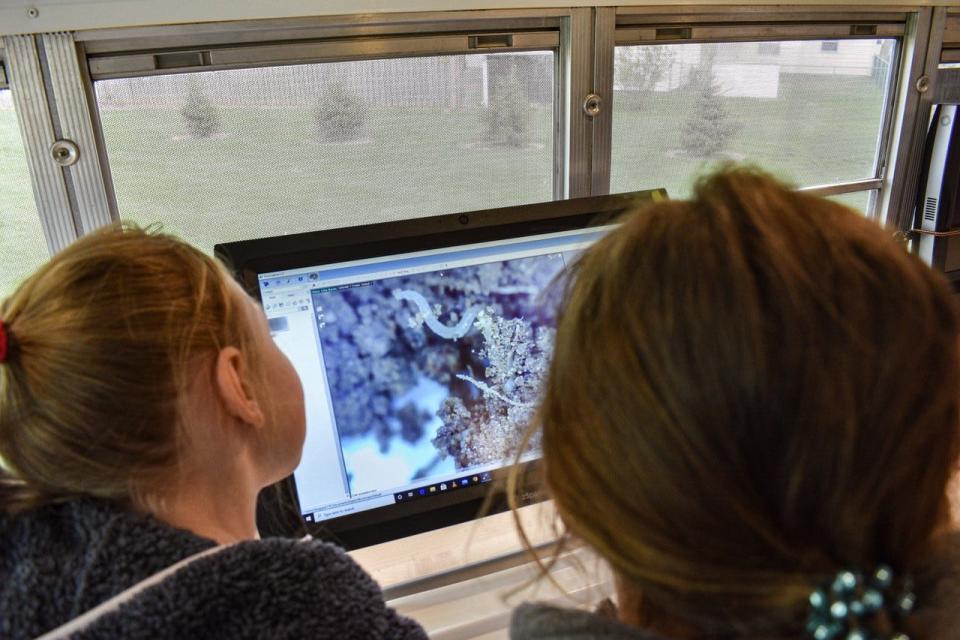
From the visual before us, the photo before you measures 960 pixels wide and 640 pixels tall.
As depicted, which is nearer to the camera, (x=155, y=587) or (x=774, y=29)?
(x=155, y=587)

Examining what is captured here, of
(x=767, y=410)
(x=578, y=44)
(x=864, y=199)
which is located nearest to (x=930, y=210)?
(x=864, y=199)

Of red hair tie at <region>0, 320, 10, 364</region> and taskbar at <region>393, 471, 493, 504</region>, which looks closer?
red hair tie at <region>0, 320, 10, 364</region>

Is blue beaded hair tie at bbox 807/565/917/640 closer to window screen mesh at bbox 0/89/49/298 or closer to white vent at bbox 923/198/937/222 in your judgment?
window screen mesh at bbox 0/89/49/298

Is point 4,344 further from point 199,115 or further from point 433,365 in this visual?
Result: point 199,115

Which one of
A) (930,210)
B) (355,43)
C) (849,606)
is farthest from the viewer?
(930,210)

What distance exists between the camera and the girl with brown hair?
1.94ft

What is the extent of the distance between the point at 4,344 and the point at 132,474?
0.50 ft

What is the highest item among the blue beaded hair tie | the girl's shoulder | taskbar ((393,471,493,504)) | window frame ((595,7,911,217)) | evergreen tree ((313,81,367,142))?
window frame ((595,7,911,217))

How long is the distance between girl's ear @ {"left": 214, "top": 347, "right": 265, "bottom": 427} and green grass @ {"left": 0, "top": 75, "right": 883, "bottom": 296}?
1.84 feet

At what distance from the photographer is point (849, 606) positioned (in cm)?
42

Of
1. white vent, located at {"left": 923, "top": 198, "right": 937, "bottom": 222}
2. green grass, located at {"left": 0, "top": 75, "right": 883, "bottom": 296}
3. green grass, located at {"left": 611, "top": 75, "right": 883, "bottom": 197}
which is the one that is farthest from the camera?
white vent, located at {"left": 923, "top": 198, "right": 937, "bottom": 222}

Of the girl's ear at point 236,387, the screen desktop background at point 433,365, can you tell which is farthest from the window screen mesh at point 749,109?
the girl's ear at point 236,387

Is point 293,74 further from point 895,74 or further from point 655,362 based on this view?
point 895,74

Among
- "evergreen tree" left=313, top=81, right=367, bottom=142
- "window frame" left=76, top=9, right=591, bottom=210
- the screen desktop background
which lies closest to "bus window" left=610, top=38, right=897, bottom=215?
"window frame" left=76, top=9, right=591, bottom=210
